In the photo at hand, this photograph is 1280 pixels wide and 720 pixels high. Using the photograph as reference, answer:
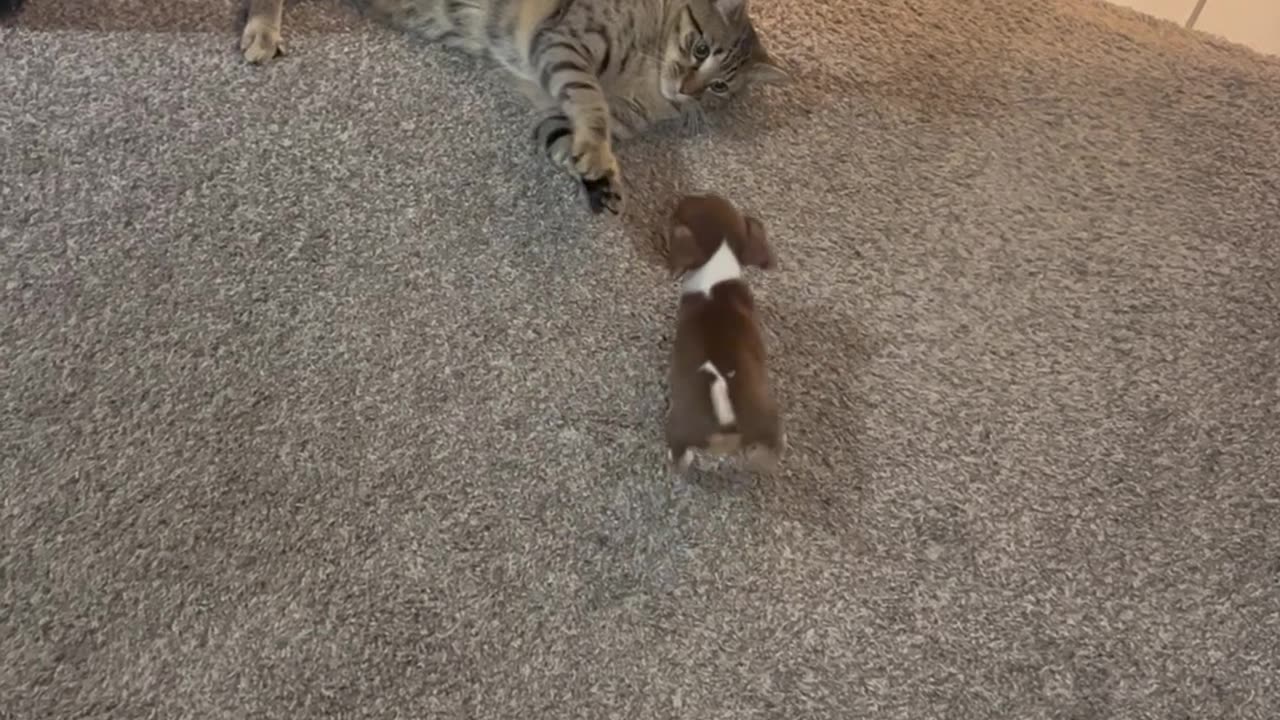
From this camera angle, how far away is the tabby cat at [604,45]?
1663mm

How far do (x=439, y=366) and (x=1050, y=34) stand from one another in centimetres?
113

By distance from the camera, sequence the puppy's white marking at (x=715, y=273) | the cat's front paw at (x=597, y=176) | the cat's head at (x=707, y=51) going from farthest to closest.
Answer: the cat's head at (x=707, y=51) → the cat's front paw at (x=597, y=176) → the puppy's white marking at (x=715, y=273)

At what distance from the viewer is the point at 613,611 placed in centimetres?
128

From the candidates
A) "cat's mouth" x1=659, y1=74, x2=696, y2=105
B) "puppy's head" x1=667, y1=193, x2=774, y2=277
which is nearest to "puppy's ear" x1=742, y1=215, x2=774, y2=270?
"puppy's head" x1=667, y1=193, x2=774, y2=277

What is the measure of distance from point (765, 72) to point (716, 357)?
1.98 feet

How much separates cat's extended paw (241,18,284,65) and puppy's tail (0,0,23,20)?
29cm

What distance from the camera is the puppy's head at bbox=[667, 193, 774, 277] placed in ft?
4.68

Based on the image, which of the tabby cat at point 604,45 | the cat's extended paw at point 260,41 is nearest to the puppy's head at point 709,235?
the tabby cat at point 604,45

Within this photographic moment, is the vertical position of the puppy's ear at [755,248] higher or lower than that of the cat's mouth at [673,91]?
lower

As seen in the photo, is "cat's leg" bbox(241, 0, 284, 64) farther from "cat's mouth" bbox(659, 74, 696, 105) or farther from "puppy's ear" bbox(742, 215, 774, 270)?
"puppy's ear" bbox(742, 215, 774, 270)

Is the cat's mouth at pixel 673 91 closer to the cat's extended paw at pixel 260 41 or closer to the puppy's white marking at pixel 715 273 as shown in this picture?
the puppy's white marking at pixel 715 273

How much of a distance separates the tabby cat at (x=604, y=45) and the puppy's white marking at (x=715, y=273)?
1.01 ft

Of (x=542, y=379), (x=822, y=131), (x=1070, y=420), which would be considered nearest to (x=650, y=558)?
(x=542, y=379)

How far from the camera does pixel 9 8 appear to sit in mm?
1628
